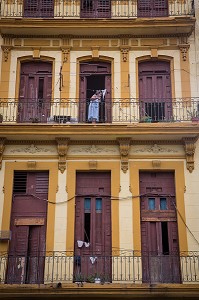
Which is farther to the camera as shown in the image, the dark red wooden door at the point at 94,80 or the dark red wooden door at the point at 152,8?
the dark red wooden door at the point at 152,8

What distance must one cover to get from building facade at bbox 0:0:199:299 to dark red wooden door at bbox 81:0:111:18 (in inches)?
1.3

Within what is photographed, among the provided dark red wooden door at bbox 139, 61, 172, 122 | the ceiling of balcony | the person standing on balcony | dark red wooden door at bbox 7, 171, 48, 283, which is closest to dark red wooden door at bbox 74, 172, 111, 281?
dark red wooden door at bbox 7, 171, 48, 283

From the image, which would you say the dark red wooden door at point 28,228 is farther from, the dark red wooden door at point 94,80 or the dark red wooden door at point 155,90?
the dark red wooden door at point 155,90

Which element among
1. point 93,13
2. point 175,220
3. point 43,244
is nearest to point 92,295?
point 43,244

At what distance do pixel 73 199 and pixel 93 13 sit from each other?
6.47 metres

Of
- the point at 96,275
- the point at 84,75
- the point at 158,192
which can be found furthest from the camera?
the point at 84,75

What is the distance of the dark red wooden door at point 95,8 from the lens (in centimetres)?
1688

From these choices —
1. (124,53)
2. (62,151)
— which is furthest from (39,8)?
(62,151)

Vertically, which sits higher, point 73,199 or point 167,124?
point 167,124

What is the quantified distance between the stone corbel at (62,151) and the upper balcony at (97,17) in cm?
379

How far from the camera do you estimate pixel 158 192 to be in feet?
48.9

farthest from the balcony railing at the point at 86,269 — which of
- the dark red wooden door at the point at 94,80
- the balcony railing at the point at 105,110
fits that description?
the dark red wooden door at the point at 94,80

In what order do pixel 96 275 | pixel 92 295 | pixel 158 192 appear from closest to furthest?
pixel 92 295, pixel 96 275, pixel 158 192

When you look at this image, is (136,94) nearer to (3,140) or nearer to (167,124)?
(167,124)
